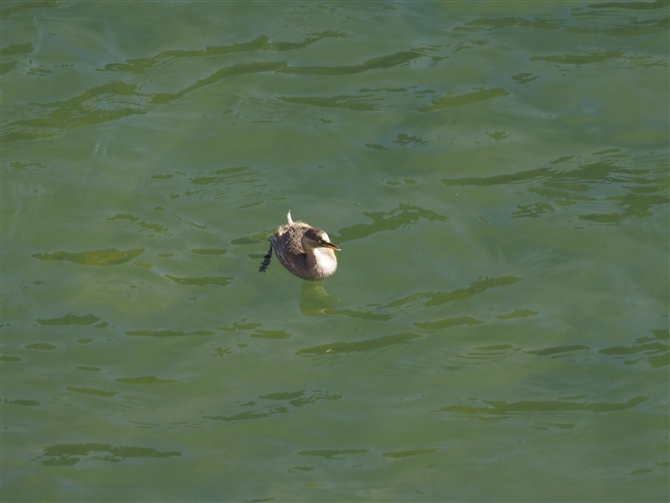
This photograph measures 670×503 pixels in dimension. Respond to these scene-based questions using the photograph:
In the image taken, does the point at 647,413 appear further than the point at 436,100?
No

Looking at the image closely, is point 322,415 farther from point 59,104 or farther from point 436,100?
point 59,104

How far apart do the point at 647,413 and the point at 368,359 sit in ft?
8.62

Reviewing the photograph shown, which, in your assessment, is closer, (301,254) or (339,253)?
(301,254)

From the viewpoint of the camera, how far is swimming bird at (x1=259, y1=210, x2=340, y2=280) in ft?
32.3

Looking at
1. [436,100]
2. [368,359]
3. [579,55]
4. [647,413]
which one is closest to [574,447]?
[647,413]

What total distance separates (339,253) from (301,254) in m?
0.53

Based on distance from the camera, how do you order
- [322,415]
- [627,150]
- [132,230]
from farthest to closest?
1. [627,150]
2. [132,230]
3. [322,415]

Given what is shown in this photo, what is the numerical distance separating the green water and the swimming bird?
0.16 meters

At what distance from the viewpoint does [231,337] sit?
915cm

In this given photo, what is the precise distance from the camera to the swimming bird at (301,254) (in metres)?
9.84

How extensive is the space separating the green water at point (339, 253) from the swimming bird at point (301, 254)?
160 mm

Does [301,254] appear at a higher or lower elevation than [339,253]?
lower

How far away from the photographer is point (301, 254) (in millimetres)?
9891

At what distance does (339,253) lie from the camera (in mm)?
10219
